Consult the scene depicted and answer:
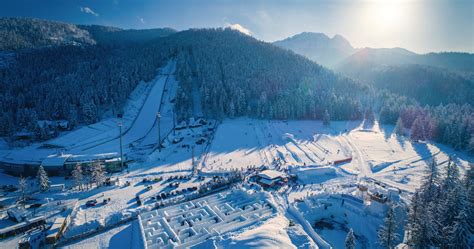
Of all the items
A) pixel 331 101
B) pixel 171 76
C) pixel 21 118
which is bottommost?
pixel 21 118

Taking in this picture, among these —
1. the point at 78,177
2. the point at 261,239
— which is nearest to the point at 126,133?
the point at 78,177

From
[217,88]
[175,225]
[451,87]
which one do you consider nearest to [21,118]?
[217,88]

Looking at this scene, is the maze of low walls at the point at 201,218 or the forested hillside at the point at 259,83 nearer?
the maze of low walls at the point at 201,218

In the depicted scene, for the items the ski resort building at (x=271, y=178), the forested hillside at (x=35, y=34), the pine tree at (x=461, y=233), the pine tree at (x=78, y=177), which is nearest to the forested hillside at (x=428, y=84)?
the ski resort building at (x=271, y=178)

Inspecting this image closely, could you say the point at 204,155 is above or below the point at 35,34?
below

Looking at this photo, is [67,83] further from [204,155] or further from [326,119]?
[326,119]

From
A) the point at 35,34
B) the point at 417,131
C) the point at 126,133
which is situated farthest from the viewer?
the point at 35,34

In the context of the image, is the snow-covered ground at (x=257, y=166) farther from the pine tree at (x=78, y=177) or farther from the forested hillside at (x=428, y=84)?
the forested hillside at (x=428, y=84)

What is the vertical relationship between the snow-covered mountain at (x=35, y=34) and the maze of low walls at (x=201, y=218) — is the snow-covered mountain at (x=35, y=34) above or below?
above

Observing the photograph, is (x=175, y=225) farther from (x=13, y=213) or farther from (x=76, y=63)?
(x=76, y=63)
